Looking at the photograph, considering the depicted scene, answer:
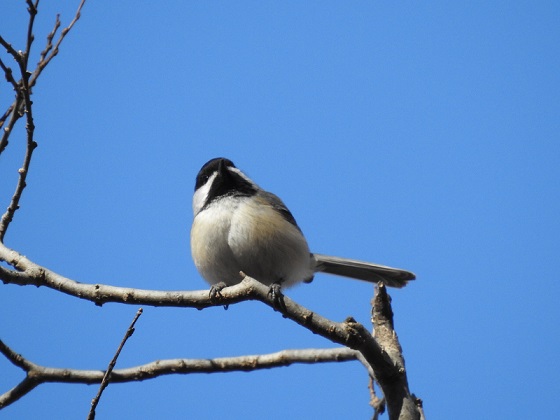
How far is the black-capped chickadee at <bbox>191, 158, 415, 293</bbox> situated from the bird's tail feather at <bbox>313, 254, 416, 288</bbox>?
69 cm

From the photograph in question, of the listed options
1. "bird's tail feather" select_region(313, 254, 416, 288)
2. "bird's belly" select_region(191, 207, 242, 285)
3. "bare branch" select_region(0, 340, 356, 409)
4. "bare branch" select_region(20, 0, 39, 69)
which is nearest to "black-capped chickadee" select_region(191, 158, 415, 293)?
"bird's belly" select_region(191, 207, 242, 285)

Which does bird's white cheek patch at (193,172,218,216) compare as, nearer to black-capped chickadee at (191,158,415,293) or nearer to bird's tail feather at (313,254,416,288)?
black-capped chickadee at (191,158,415,293)

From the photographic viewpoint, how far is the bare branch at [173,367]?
405cm

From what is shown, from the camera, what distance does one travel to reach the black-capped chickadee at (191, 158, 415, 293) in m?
5.34

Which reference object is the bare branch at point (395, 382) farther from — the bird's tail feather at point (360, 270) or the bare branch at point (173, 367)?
the bird's tail feather at point (360, 270)

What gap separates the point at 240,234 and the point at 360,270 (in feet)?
6.40

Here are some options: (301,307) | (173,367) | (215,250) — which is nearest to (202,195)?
(215,250)

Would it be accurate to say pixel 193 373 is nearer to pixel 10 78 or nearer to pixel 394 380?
pixel 394 380

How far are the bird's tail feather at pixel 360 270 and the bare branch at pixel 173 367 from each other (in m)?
2.26

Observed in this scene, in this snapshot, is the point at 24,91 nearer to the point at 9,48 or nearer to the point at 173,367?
the point at 9,48

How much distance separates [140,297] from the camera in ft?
12.1

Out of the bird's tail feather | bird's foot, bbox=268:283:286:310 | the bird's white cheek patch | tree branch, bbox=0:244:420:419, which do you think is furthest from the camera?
the bird's tail feather

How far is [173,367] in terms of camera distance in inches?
167

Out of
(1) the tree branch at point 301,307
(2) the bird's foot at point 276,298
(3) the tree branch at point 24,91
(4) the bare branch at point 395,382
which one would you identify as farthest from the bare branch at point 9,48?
(4) the bare branch at point 395,382
